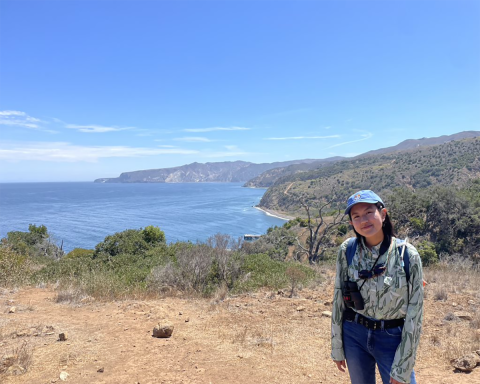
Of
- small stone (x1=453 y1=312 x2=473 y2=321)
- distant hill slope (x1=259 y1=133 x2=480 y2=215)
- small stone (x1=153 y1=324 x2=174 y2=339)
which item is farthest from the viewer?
distant hill slope (x1=259 y1=133 x2=480 y2=215)

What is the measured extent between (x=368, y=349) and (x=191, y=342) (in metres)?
2.85

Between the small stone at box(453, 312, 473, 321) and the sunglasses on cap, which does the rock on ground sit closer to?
the sunglasses on cap

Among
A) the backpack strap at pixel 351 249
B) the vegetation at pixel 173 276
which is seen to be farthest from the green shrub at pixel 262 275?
the backpack strap at pixel 351 249

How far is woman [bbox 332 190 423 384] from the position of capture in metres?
1.70

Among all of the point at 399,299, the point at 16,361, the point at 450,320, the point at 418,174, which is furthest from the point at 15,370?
the point at 418,174

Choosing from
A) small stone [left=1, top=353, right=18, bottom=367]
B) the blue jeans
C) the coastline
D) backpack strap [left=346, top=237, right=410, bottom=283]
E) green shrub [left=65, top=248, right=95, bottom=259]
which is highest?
backpack strap [left=346, top=237, right=410, bottom=283]

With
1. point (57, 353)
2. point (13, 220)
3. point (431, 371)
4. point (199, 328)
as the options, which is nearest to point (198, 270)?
point (199, 328)

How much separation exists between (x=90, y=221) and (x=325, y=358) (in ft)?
217

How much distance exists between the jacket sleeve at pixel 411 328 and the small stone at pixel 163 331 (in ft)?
10.6

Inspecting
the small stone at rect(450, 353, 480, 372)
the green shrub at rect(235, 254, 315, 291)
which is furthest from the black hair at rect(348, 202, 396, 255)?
the green shrub at rect(235, 254, 315, 291)

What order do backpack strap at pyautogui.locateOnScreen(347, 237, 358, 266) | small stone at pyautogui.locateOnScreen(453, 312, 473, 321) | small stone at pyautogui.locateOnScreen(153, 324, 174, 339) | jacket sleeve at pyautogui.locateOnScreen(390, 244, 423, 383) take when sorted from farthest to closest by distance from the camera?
small stone at pyautogui.locateOnScreen(453, 312, 473, 321)
small stone at pyautogui.locateOnScreen(153, 324, 174, 339)
backpack strap at pyautogui.locateOnScreen(347, 237, 358, 266)
jacket sleeve at pyautogui.locateOnScreen(390, 244, 423, 383)

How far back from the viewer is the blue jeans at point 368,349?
1.76m

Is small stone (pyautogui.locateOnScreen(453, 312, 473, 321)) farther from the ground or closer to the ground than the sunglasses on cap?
closer to the ground

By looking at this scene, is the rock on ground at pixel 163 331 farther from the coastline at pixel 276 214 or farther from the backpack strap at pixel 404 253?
the coastline at pixel 276 214
